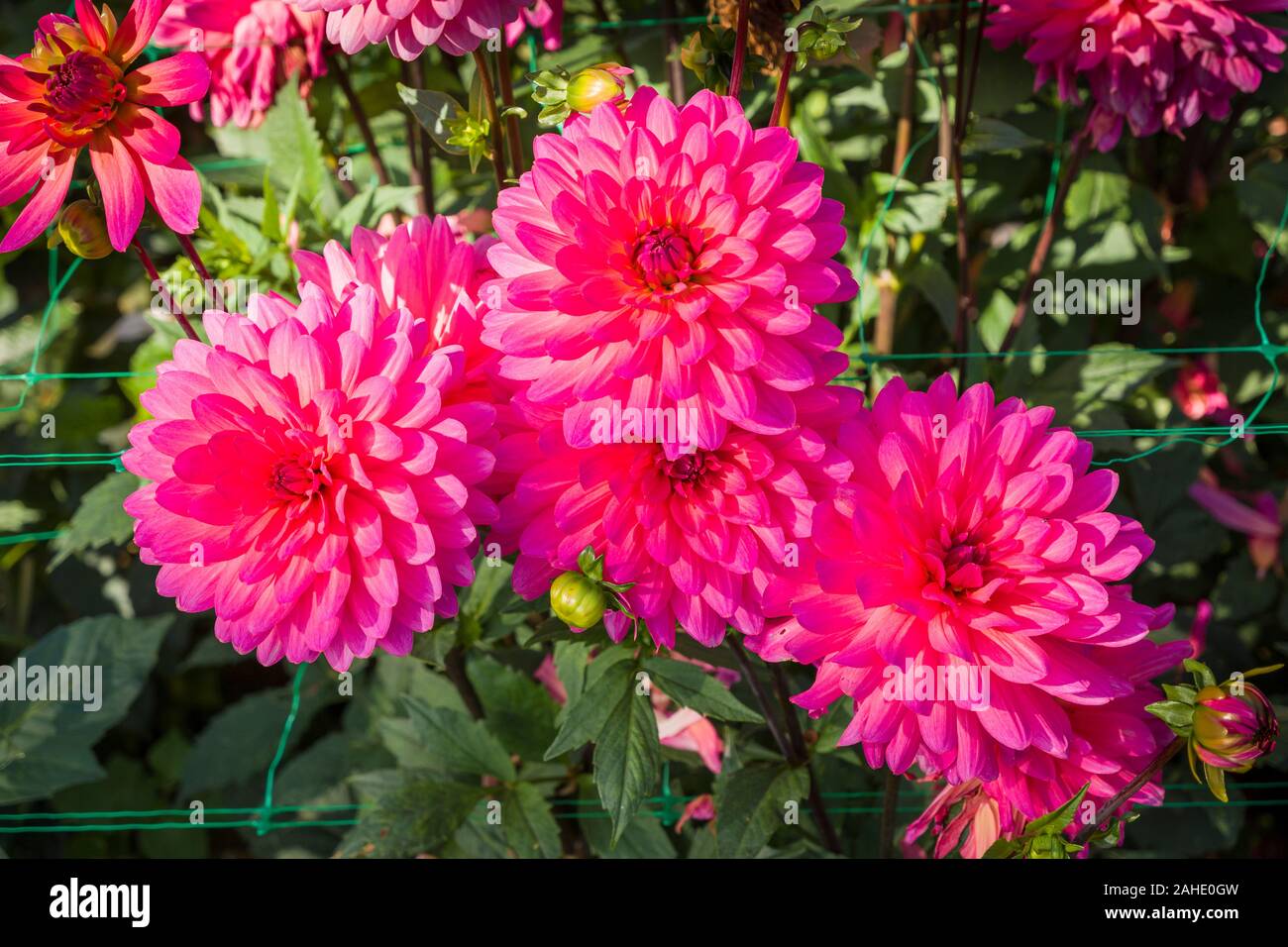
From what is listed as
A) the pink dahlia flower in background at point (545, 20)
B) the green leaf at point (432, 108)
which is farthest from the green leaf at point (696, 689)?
the pink dahlia flower in background at point (545, 20)

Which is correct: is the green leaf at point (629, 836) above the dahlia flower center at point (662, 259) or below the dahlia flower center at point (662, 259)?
below

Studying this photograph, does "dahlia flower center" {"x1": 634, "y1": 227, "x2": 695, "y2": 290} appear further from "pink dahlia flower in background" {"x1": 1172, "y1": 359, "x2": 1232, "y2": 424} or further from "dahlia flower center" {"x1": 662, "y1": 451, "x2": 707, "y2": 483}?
"pink dahlia flower in background" {"x1": 1172, "y1": 359, "x2": 1232, "y2": 424}

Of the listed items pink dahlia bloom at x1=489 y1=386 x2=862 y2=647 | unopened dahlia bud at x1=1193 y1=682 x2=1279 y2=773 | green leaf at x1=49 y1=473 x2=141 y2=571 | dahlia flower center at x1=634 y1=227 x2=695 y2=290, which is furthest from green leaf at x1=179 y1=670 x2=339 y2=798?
unopened dahlia bud at x1=1193 y1=682 x2=1279 y2=773

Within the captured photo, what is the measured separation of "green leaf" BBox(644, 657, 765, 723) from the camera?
867mm

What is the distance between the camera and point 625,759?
86 cm

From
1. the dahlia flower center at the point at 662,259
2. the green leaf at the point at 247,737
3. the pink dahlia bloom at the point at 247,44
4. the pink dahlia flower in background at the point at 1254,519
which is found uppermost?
the pink dahlia bloom at the point at 247,44

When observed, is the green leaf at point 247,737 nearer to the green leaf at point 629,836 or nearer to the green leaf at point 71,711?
the green leaf at point 71,711

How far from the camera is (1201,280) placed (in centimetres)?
164

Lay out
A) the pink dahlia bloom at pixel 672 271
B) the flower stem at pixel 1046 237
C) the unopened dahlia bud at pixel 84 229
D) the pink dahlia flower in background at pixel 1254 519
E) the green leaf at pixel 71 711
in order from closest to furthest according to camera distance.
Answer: the pink dahlia bloom at pixel 672 271 < the unopened dahlia bud at pixel 84 229 < the flower stem at pixel 1046 237 < the green leaf at pixel 71 711 < the pink dahlia flower in background at pixel 1254 519

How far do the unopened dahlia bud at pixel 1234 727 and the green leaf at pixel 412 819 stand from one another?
670 mm

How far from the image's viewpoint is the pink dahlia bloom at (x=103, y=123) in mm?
743

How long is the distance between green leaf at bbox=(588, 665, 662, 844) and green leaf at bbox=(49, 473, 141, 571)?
634mm

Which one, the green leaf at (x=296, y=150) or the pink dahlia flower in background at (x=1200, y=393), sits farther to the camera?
the pink dahlia flower in background at (x=1200, y=393)

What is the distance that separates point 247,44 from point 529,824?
0.84 meters
